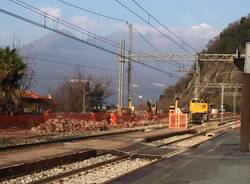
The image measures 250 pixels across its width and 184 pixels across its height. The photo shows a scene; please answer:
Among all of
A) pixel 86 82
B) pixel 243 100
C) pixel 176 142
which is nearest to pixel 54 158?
pixel 243 100

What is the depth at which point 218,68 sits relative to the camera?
164500 millimetres

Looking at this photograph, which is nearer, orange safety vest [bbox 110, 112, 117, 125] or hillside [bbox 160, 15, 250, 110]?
orange safety vest [bbox 110, 112, 117, 125]

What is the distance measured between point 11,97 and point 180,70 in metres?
43.8

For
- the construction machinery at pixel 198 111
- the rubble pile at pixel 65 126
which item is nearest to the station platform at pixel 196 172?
the rubble pile at pixel 65 126

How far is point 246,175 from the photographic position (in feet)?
49.4

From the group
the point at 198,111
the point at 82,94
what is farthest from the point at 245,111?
the point at 82,94

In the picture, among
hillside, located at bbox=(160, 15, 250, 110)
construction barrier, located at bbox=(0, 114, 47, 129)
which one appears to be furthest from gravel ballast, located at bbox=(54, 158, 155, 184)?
hillside, located at bbox=(160, 15, 250, 110)

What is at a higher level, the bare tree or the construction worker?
the bare tree

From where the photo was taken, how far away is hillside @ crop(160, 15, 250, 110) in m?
159

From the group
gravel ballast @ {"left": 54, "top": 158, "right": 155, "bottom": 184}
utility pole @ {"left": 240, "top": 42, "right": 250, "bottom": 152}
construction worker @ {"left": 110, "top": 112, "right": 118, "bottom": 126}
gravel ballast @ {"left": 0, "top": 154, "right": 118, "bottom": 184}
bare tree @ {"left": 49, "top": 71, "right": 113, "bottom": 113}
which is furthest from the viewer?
bare tree @ {"left": 49, "top": 71, "right": 113, "bottom": 113}

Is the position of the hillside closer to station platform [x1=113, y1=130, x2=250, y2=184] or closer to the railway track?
the railway track

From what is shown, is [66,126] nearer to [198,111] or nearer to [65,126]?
[65,126]

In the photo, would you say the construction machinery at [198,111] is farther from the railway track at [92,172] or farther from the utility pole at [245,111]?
the utility pole at [245,111]

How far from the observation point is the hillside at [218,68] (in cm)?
15875
